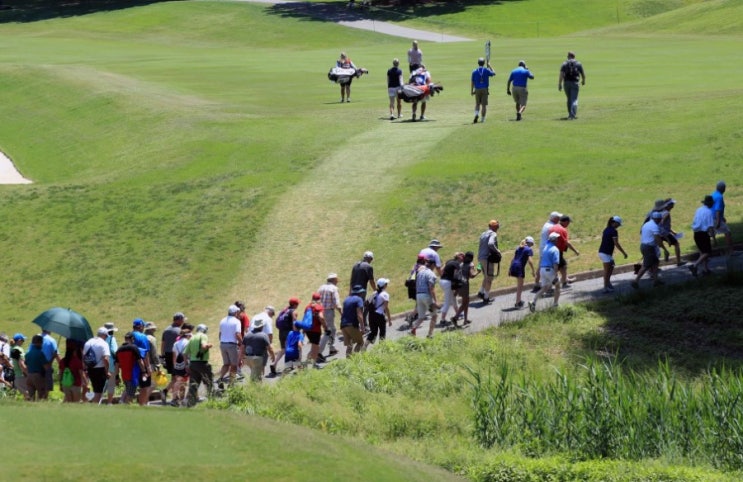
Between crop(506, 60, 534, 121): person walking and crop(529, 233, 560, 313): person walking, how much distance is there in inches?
574

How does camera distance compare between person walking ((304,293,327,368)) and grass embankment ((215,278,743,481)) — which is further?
person walking ((304,293,327,368))

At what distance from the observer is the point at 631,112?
39.1 m

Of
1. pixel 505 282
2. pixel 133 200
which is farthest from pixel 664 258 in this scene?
pixel 133 200

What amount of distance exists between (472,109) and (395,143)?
524 cm

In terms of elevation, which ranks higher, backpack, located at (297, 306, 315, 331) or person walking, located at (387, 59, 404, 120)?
person walking, located at (387, 59, 404, 120)

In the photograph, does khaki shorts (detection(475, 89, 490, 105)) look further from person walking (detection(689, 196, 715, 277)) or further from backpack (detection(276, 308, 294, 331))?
backpack (detection(276, 308, 294, 331))

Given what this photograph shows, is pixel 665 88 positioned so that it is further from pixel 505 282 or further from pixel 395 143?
pixel 505 282

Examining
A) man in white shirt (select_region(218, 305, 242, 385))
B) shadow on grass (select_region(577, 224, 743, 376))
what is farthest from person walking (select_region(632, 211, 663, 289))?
man in white shirt (select_region(218, 305, 242, 385))

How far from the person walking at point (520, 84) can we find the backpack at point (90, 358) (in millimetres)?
19970

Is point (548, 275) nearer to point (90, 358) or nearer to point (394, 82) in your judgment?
point (90, 358)

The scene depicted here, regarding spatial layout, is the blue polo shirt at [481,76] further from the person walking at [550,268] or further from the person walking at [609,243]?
the person walking at [550,268]

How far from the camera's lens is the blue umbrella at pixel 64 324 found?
20641 millimetres

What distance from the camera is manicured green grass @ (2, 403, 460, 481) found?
37.6ft

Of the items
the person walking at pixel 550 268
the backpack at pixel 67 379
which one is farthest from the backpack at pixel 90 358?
the person walking at pixel 550 268
